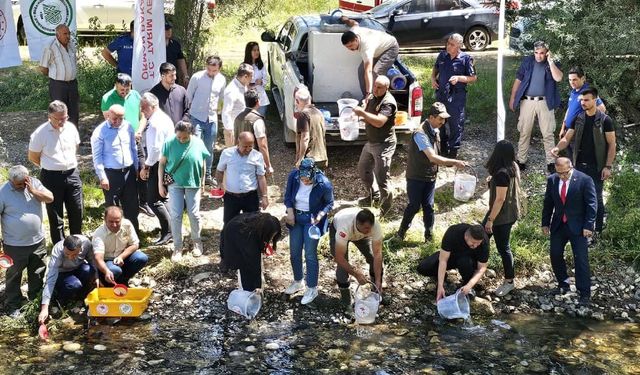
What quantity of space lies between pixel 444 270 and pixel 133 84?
15.7 ft

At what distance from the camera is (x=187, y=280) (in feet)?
28.0

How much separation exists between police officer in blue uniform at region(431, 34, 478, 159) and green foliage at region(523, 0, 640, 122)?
1.78m

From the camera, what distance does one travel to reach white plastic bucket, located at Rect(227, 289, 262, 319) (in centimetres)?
788

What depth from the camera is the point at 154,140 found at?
872cm

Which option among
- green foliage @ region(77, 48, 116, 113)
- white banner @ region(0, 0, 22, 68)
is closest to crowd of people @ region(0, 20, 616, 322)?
white banner @ region(0, 0, 22, 68)

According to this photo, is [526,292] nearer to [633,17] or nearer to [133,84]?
[633,17]

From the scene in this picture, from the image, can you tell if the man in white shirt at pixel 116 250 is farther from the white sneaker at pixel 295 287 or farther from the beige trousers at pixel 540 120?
the beige trousers at pixel 540 120

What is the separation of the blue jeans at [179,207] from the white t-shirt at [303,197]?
1.33 m

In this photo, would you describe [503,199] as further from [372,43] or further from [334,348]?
[372,43]

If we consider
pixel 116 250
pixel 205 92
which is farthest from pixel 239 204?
pixel 205 92

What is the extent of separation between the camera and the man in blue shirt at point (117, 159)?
8445 millimetres

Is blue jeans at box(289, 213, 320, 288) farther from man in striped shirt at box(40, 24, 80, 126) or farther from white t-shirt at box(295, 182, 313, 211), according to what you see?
man in striped shirt at box(40, 24, 80, 126)

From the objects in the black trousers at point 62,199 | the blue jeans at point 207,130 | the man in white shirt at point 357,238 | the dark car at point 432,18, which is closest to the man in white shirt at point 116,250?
the black trousers at point 62,199

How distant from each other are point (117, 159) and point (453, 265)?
372cm
